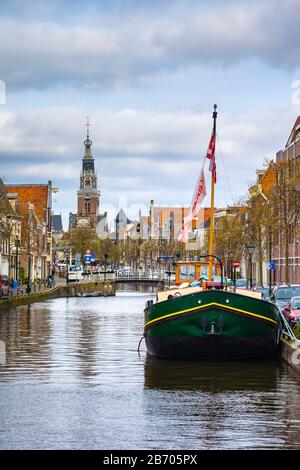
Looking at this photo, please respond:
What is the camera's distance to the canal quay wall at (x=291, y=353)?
3127cm

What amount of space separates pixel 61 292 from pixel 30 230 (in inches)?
556

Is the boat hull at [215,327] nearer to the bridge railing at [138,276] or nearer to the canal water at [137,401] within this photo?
the canal water at [137,401]

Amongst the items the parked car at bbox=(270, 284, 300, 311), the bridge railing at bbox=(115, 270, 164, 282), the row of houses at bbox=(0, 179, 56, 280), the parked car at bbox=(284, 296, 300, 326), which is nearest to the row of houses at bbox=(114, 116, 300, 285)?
the parked car at bbox=(270, 284, 300, 311)

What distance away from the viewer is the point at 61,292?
409 ft

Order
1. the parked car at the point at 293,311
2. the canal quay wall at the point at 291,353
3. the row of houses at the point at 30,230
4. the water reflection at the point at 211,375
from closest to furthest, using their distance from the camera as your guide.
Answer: the water reflection at the point at 211,375 < the canal quay wall at the point at 291,353 < the parked car at the point at 293,311 < the row of houses at the point at 30,230

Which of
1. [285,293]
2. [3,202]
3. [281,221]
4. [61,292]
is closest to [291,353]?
[285,293]

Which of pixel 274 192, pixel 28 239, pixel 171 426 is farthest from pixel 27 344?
pixel 28 239

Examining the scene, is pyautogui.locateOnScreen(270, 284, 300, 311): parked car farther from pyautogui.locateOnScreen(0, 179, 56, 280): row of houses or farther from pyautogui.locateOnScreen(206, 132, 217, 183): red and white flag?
pyautogui.locateOnScreen(0, 179, 56, 280): row of houses

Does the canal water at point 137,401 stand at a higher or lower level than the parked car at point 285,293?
lower

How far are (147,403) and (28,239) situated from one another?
99.9 meters

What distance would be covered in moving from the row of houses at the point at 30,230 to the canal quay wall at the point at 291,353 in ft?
270

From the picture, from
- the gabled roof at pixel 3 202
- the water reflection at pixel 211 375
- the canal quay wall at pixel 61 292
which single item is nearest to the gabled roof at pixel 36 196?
the canal quay wall at pixel 61 292
